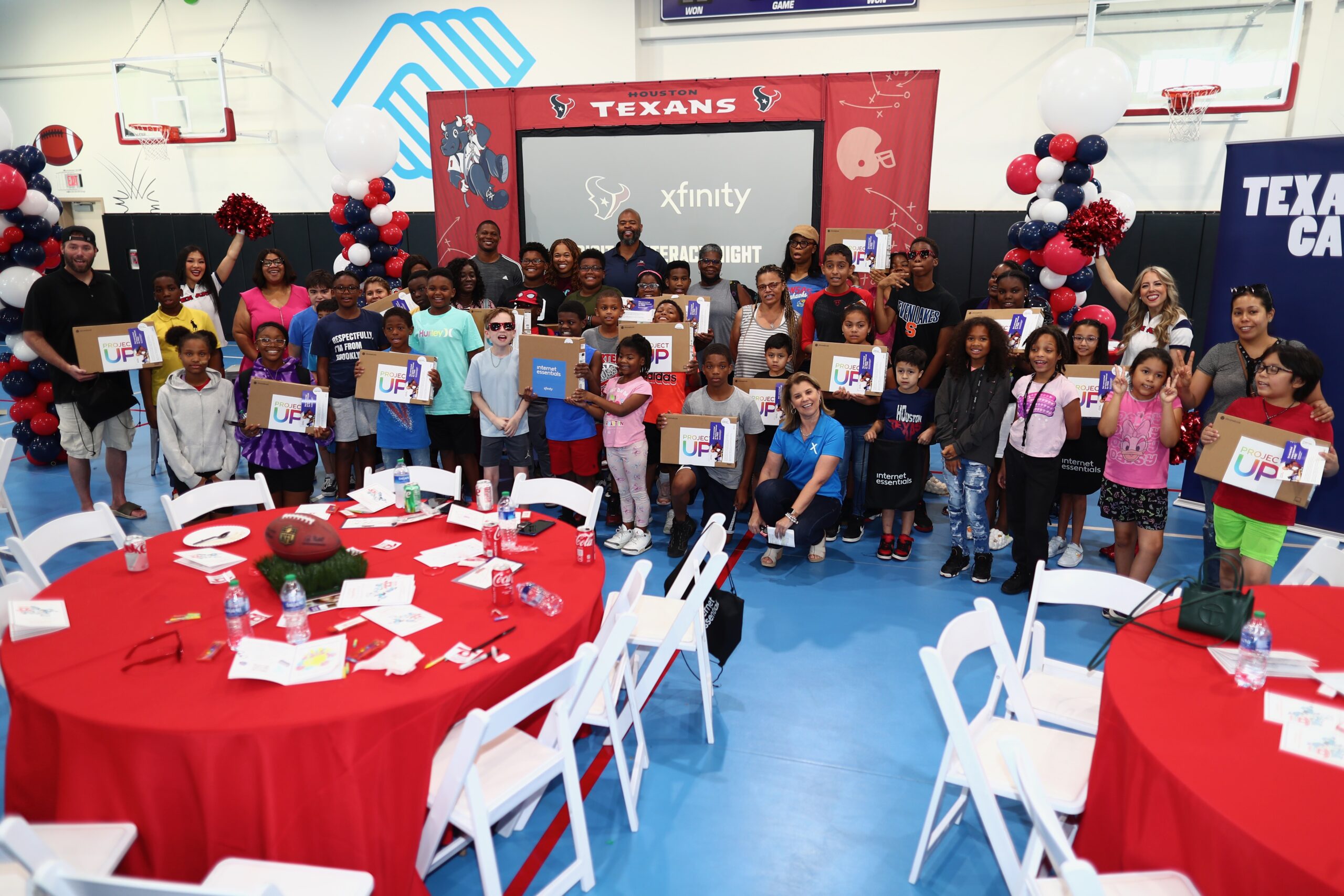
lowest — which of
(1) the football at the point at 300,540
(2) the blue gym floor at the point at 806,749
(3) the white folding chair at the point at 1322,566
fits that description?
(2) the blue gym floor at the point at 806,749

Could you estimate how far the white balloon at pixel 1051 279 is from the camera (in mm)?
6906

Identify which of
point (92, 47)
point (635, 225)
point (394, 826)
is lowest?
point (394, 826)

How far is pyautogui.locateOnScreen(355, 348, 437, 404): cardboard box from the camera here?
19.6 ft

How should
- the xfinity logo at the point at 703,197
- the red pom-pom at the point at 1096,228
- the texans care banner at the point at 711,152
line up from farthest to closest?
1. the xfinity logo at the point at 703,197
2. the texans care banner at the point at 711,152
3. the red pom-pom at the point at 1096,228

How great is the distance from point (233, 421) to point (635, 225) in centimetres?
381

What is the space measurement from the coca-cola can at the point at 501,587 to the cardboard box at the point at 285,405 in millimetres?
3075

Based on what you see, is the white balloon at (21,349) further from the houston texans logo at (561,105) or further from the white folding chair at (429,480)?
the houston texans logo at (561,105)

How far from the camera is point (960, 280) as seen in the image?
1206 cm

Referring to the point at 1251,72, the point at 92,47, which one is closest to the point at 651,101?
the point at 1251,72

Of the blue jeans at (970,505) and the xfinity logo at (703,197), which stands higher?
the xfinity logo at (703,197)

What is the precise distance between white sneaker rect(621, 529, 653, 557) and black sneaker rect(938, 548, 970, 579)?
217cm

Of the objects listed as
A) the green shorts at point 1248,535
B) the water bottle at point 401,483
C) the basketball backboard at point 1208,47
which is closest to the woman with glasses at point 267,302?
the water bottle at point 401,483

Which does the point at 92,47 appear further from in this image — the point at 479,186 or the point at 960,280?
the point at 960,280

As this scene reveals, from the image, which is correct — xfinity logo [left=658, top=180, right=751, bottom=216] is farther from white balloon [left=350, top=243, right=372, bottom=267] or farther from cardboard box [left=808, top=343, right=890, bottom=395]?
cardboard box [left=808, top=343, right=890, bottom=395]
